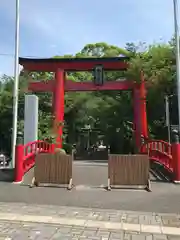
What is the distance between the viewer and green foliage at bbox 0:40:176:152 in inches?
757

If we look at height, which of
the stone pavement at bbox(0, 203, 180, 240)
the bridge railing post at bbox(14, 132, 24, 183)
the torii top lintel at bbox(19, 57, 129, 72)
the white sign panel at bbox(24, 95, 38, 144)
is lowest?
the stone pavement at bbox(0, 203, 180, 240)

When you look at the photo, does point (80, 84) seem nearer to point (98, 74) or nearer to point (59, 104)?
point (98, 74)

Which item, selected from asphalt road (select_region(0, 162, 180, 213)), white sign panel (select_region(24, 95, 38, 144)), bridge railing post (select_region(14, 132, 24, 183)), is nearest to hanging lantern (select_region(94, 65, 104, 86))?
white sign panel (select_region(24, 95, 38, 144))

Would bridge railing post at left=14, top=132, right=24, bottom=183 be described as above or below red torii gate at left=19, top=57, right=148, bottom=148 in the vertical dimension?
below

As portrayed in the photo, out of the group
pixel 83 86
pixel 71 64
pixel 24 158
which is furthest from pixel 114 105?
pixel 24 158

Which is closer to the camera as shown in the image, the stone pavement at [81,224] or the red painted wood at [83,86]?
the stone pavement at [81,224]

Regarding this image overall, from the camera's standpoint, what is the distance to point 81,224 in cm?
622

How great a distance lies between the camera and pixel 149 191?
978 centimetres

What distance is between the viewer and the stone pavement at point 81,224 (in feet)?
18.0

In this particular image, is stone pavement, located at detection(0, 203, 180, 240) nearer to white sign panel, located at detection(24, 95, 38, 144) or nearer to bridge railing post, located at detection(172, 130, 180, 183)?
bridge railing post, located at detection(172, 130, 180, 183)

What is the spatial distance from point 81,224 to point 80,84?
17.4m

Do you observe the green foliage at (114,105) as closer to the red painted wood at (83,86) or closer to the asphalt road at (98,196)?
the red painted wood at (83,86)

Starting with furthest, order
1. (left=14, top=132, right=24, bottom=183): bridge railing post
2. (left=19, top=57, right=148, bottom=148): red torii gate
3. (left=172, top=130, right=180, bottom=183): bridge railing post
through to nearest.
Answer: (left=19, top=57, right=148, bottom=148): red torii gate
(left=14, top=132, right=24, bottom=183): bridge railing post
(left=172, top=130, right=180, bottom=183): bridge railing post

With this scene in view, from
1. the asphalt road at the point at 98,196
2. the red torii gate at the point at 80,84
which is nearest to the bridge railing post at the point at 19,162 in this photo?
the asphalt road at the point at 98,196
